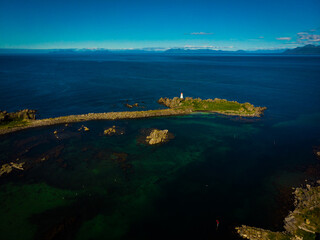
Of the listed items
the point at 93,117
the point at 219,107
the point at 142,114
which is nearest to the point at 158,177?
the point at 142,114

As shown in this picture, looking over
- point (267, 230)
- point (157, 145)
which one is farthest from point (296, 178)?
point (157, 145)

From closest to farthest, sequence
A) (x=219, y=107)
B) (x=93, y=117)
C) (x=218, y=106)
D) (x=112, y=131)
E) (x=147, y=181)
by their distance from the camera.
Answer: (x=147, y=181) < (x=112, y=131) < (x=93, y=117) < (x=219, y=107) < (x=218, y=106)

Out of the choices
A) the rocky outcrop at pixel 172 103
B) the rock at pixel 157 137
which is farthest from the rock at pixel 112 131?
the rocky outcrop at pixel 172 103

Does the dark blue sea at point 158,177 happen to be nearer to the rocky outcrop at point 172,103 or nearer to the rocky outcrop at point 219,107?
the rocky outcrop at point 219,107

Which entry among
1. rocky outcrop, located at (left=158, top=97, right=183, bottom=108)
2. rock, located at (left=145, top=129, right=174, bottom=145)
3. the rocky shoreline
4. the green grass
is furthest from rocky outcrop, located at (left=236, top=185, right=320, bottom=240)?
rocky outcrop, located at (left=158, top=97, right=183, bottom=108)

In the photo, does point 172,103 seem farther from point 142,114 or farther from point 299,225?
point 299,225

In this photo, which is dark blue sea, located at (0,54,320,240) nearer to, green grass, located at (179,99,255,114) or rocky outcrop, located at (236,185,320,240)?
rocky outcrop, located at (236,185,320,240)
